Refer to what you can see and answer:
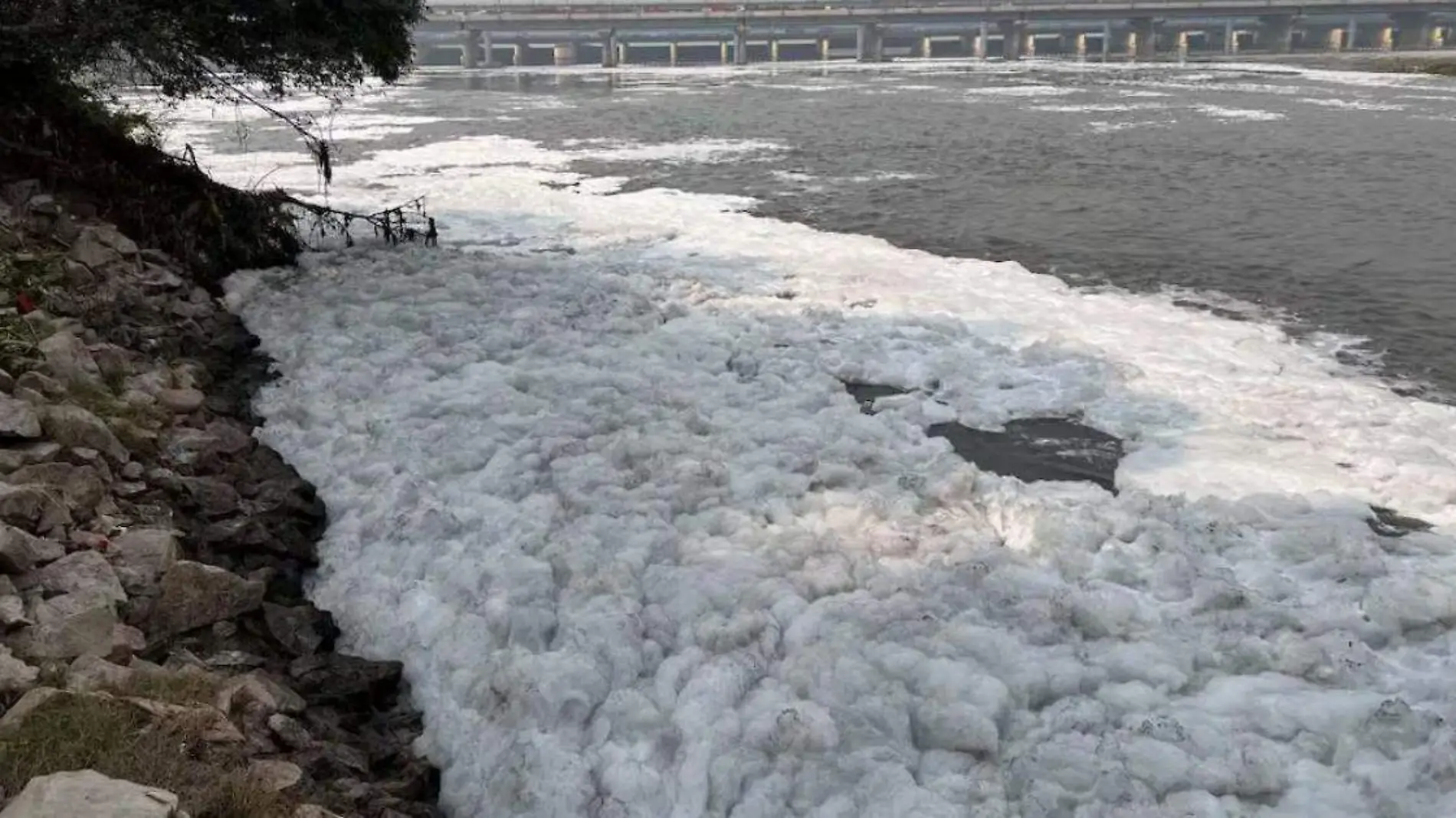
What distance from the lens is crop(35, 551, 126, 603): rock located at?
513 centimetres

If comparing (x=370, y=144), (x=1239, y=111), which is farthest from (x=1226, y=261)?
(x=1239, y=111)

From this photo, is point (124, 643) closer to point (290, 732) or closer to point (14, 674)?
point (14, 674)

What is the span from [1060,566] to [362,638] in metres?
4.69

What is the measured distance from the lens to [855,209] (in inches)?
810

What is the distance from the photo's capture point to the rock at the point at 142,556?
5555 millimetres

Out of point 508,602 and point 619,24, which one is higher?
point 619,24

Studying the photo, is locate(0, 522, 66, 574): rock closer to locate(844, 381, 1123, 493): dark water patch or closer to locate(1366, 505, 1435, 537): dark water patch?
locate(844, 381, 1123, 493): dark water patch

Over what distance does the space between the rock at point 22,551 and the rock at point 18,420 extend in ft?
4.16

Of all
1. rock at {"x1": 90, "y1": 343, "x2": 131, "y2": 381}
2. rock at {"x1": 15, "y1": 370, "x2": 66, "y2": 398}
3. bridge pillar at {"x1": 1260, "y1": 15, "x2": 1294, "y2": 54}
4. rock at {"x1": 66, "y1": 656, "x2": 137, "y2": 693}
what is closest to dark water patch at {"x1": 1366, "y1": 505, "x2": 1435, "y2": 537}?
rock at {"x1": 66, "y1": 656, "x2": 137, "y2": 693}

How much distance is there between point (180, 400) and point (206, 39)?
7113 mm

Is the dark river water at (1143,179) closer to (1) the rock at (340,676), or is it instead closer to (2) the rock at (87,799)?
(1) the rock at (340,676)

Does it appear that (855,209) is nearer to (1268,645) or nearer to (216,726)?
(1268,645)

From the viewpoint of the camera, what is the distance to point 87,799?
3.33 m

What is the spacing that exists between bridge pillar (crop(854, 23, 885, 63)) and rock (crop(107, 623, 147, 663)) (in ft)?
478
